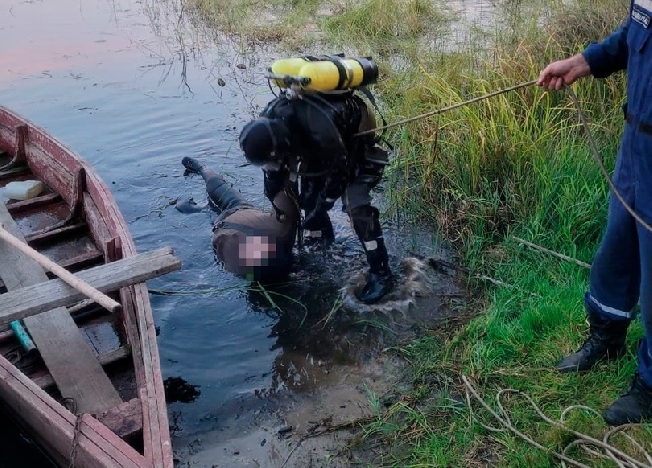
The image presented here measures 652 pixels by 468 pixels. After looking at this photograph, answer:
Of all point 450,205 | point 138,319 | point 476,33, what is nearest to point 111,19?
point 476,33

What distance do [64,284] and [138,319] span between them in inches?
16.5

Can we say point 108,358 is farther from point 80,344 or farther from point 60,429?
point 60,429

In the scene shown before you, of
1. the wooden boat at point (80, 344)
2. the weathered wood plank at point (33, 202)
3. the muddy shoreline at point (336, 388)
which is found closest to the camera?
the wooden boat at point (80, 344)

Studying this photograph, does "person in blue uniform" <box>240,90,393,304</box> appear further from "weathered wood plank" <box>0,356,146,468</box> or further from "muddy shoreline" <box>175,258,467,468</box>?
"weathered wood plank" <box>0,356,146,468</box>

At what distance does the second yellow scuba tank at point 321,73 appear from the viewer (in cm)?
350

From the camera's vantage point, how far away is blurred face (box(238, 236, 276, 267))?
178 inches

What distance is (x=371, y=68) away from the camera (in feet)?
12.5

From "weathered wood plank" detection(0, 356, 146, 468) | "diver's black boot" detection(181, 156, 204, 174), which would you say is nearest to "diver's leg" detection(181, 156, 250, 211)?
"diver's black boot" detection(181, 156, 204, 174)

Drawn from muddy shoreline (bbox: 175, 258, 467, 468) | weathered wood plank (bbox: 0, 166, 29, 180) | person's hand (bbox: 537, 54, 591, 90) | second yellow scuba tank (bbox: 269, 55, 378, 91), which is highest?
second yellow scuba tank (bbox: 269, 55, 378, 91)

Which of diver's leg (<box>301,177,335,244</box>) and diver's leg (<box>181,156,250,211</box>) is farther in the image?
diver's leg (<box>181,156,250,211</box>)

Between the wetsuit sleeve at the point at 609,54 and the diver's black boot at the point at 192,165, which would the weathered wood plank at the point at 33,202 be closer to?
the diver's black boot at the point at 192,165

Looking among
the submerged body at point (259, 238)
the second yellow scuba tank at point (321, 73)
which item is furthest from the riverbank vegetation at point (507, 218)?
the second yellow scuba tank at point (321, 73)

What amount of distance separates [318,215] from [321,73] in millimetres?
1313

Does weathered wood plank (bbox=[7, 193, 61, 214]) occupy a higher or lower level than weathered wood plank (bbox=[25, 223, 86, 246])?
higher
